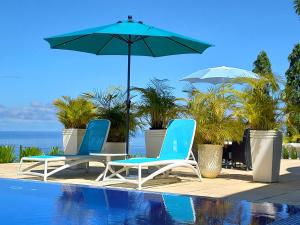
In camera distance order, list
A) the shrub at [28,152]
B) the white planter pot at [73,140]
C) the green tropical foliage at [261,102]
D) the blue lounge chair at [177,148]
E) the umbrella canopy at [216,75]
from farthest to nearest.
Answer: the umbrella canopy at [216,75] → the shrub at [28,152] → the white planter pot at [73,140] → the green tropical foliage at [261,102] → the blue lounge chair at [177,148]

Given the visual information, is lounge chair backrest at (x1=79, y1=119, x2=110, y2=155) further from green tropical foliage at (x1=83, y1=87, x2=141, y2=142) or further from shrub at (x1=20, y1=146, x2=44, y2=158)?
shrub at (x1=20, y1=146, x2=44, y2=158)

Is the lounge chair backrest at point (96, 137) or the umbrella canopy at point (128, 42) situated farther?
the lounge chair backrest at point (96, 137)

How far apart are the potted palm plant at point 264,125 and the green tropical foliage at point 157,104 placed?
1.54 meters

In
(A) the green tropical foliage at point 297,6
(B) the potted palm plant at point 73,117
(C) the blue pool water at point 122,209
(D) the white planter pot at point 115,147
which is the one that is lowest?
(C) the blue pool water at point 122,209

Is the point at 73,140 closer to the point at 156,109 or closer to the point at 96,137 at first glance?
the point at 96,137

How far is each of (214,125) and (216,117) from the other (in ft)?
0.72

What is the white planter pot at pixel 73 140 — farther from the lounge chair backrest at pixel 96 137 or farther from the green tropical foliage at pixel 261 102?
the green tropical foliage at pixel 261 102

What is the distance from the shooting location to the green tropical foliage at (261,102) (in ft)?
28.4

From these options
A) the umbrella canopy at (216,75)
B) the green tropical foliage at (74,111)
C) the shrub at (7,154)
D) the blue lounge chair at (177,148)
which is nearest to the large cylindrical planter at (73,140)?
the green tropical foliage at (74,111)

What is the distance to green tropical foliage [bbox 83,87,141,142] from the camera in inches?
411

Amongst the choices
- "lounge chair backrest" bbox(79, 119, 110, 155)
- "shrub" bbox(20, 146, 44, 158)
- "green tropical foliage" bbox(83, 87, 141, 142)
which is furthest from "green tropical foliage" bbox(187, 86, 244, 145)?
"shrub" bbox(20, 146, 44, 158)

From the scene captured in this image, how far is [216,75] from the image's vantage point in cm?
1439

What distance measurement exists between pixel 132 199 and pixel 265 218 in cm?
199

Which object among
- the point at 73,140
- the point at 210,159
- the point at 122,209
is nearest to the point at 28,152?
the point at 73,140
